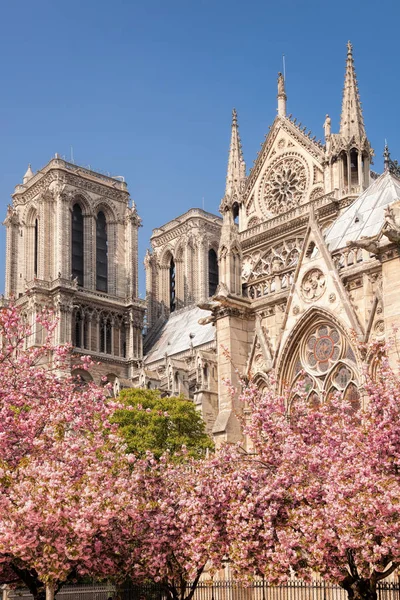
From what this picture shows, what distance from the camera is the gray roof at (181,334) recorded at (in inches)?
3060

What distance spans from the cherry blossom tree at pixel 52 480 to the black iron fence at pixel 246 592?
9.97 feet

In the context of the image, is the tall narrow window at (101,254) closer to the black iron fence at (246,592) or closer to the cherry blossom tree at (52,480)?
the black iron fence at (246,592)

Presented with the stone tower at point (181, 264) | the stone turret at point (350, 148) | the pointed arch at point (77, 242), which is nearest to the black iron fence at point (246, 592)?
the stone turret at point (350, 148)

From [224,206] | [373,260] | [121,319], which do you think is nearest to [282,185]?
[224,206]

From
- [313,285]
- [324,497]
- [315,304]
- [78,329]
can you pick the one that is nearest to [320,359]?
[315,304]

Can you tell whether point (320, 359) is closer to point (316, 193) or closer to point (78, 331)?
point (316, 193)

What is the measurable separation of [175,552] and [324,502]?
4381 mm

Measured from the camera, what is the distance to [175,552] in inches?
817

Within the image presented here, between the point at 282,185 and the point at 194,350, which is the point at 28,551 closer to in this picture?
the point at 282,185

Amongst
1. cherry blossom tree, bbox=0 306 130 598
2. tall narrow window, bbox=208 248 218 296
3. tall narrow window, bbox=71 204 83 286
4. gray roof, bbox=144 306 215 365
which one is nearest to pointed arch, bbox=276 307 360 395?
cherry blossom tree, bbox=0 306 130 598

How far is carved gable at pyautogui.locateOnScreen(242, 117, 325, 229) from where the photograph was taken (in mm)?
59125

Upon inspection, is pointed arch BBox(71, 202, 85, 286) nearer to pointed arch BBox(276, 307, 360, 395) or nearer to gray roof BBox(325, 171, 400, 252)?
gray roof BBox(325, 171, 400, 252)

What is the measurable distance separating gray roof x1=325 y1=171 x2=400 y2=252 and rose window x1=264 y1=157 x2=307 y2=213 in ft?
90.8

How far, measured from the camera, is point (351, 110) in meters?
55.0
